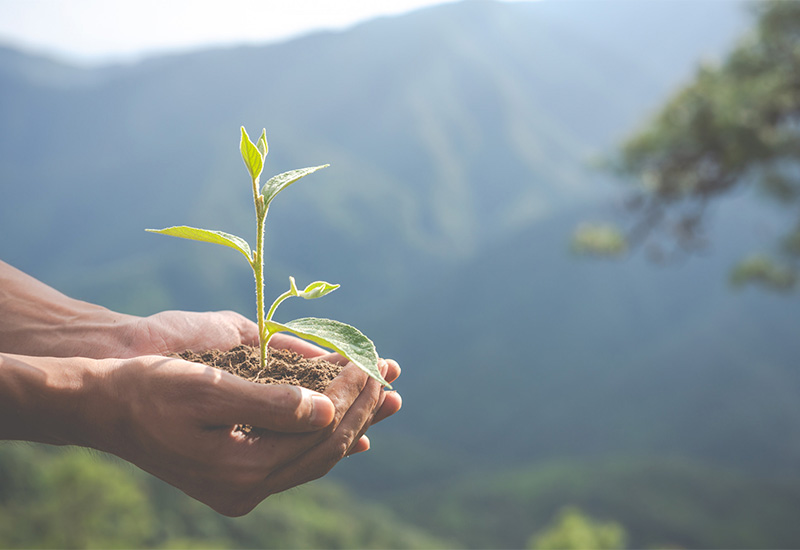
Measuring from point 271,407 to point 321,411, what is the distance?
0.11 m

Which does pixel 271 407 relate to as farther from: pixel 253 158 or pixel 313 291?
pixel 253 158

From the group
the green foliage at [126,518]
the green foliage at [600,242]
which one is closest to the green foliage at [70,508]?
the green foliage at [126,518]

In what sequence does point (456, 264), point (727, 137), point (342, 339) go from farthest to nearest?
point (456, 264) < point (727, 137) < point (342, 339)

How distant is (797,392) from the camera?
6288 cm

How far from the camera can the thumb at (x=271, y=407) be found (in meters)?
1.22

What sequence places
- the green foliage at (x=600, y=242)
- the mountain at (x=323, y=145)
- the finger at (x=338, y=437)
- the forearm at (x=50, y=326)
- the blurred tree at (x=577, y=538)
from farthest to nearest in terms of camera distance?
1. the mountain at (x=323, y=145)
2. the blurred tree at (x=577, y=538)
3. the green foliage at (x=600, y=242)
4. the forearm at (x=50, y=326)
5. the finger at (x=338, y=437)

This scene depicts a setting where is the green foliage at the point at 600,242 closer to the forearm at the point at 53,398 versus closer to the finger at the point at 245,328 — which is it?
the finger at the point at 245,328

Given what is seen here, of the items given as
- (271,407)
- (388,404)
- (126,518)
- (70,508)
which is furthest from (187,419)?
(126,518)

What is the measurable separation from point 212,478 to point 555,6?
13895 cm

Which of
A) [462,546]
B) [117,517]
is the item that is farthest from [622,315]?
[117,517]

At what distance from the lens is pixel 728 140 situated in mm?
5383

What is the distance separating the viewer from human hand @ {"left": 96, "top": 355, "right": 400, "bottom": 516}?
48.8 inches

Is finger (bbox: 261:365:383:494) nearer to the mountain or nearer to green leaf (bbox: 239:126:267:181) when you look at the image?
green leaf (bbox: 239:126:267:181)

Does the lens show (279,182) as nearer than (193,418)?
No
